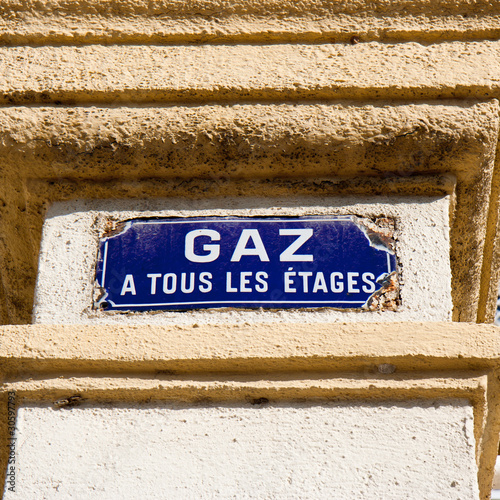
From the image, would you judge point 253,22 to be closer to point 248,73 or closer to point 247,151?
point 248,73

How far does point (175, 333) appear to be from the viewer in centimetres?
146

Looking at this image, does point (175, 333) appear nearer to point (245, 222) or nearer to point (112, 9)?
point (245, 222)

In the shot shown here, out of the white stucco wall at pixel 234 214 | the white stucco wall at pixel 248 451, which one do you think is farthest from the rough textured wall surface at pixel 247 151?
the white stucco wall at pixel 248 451

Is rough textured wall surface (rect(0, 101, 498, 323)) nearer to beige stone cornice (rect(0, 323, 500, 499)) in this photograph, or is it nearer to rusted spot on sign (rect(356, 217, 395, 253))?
rusted spot on sign (rect(356, 217, 395, 253))

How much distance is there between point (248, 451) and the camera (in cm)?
138

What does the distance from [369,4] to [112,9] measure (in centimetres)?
64

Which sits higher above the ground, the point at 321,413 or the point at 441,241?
the point at 441,241

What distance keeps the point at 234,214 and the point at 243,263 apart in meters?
0.14

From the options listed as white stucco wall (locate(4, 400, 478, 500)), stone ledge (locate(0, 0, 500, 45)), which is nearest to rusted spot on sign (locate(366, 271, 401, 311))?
white stucco wall (locate(4, 400, 478, 500))

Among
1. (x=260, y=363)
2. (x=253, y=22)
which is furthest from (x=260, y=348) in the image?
(x=253, y=22)

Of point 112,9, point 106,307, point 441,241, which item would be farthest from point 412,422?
point 112,9

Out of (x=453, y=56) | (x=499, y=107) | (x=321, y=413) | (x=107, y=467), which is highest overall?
(x=453, y=56)

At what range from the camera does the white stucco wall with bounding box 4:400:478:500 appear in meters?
1.34

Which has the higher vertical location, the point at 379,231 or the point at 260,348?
the point at 379,231
